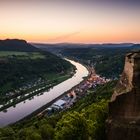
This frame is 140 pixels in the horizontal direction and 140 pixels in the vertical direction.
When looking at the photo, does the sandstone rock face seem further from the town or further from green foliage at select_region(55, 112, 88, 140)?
the town

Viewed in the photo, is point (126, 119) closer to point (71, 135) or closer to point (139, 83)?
point (139, 83)

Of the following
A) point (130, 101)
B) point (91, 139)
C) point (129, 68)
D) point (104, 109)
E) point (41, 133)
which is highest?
point (129, 68)

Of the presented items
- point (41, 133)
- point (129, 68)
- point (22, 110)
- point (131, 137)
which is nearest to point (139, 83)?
point (129, 68)

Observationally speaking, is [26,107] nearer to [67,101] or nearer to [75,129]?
[67,101]

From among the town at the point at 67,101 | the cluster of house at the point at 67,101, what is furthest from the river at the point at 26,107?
the cluster of house at the point at 67,101

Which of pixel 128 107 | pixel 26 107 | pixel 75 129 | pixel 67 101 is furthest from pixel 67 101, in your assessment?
pixel 128 107

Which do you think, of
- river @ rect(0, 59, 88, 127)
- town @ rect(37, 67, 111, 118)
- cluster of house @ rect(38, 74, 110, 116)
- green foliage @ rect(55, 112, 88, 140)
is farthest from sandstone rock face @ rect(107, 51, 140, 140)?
cluster of house @ rect(38, 74, 110, 116)

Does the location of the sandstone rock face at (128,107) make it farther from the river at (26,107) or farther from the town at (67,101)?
the river at (26,107)

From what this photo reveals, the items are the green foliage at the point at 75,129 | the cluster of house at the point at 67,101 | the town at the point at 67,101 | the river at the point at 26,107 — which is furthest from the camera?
the cluster of house at the point at 67,101
